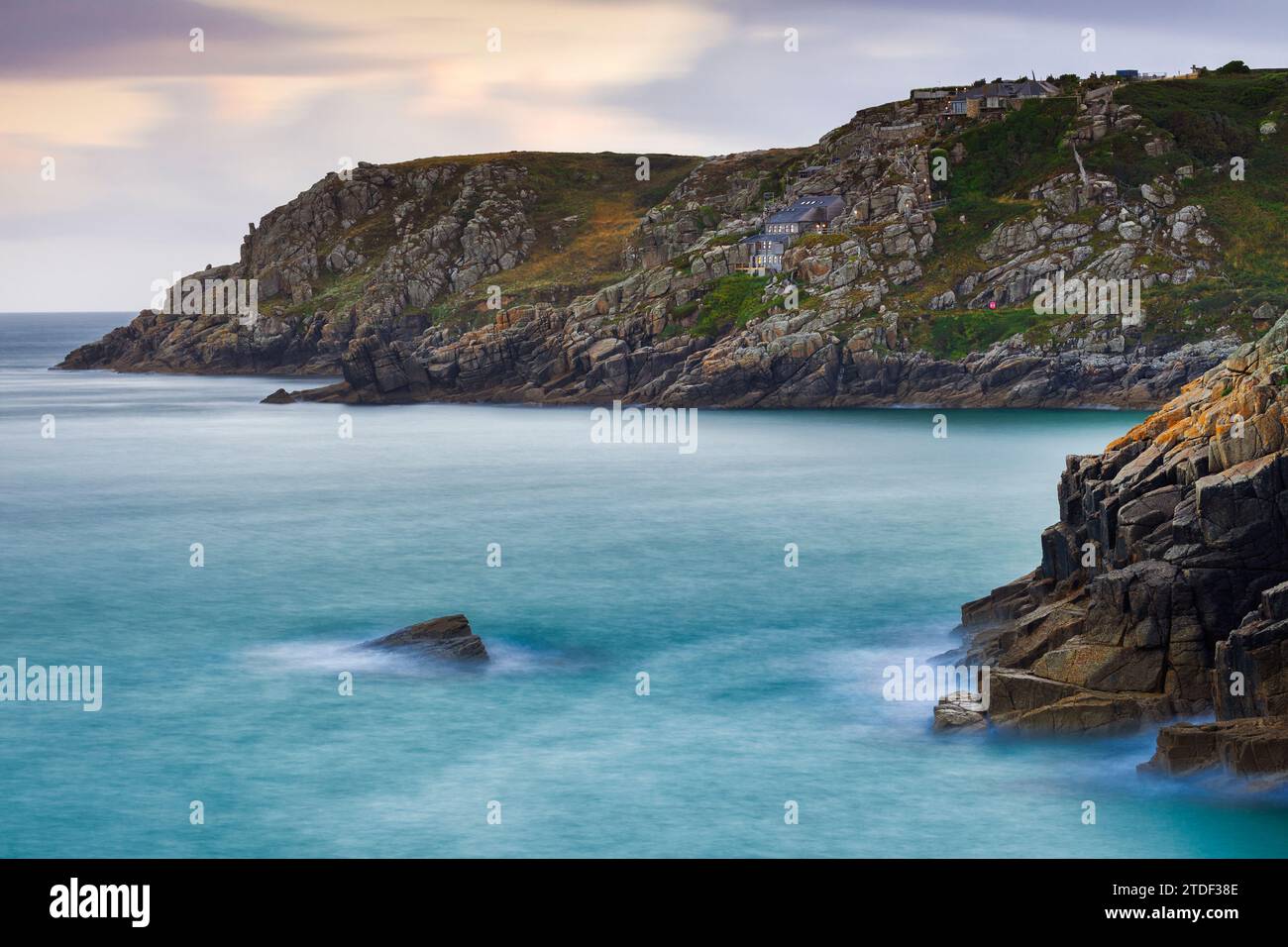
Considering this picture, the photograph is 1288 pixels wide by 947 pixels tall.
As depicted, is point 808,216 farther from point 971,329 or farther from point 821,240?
point 971,329

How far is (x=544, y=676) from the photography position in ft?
147

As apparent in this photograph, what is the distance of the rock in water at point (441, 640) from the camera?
45.7 meters

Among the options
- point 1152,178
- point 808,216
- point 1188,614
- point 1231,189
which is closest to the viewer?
point 1188,614

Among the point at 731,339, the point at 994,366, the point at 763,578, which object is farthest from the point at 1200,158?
the point at 763,578

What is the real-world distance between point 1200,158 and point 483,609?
147m

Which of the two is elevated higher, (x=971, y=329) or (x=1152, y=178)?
(x=1152, y=178)

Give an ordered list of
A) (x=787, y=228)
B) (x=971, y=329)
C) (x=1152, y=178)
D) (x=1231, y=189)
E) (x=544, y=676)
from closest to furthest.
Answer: (x=544, y=676) < (x=971, y=329) < (x=1152, y=178) < (x=1231, y=189) < (x=787, y=228)

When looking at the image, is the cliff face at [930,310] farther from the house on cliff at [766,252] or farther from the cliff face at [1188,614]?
the cliff face at [1188,614]

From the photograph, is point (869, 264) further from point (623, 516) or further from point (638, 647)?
point (638, 647)

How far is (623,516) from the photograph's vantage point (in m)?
82.5

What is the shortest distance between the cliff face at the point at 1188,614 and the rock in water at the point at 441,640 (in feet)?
52.5

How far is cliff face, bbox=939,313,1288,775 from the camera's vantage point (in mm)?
31594

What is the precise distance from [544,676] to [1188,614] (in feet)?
63.7

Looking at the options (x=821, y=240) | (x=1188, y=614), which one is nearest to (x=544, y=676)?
(x=1188, y=614)
